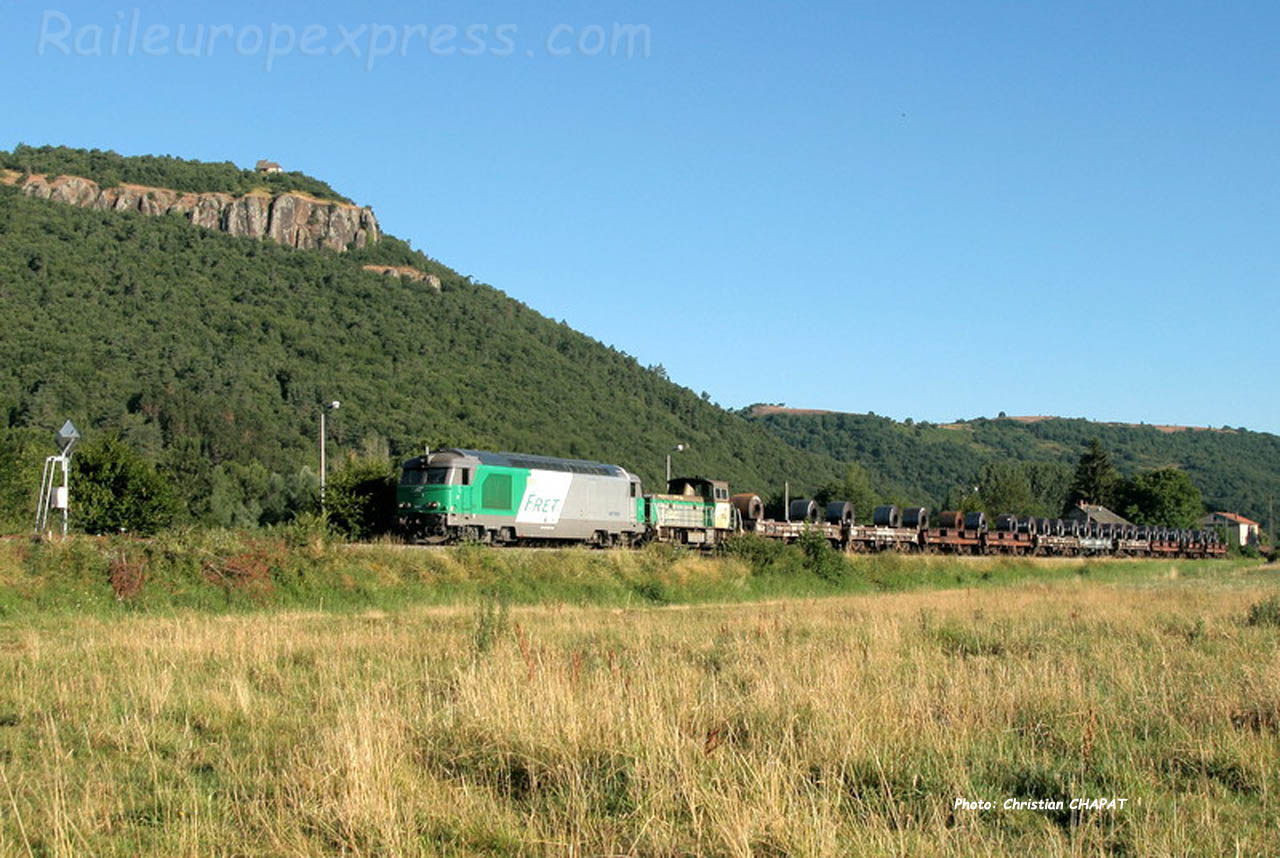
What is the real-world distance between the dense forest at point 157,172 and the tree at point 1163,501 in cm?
13370

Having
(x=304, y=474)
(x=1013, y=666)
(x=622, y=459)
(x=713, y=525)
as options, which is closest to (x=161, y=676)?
(x=1013, y=666)

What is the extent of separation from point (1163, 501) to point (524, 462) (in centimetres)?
13591

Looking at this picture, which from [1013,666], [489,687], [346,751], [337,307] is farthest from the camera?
[337,307]

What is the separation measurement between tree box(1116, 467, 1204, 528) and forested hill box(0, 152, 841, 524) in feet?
151

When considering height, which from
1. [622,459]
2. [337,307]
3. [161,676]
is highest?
[337,307]

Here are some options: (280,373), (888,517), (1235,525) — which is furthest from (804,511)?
(1235,525)

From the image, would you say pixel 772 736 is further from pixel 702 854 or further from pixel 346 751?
pixel 346 751

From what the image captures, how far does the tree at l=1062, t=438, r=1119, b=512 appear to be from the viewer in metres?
148

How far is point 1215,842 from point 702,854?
11.1 ft

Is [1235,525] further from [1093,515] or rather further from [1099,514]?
[1093,515]

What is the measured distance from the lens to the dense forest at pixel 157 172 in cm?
15962

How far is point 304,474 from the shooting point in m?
70.2

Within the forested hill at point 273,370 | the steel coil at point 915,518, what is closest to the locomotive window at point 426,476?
the forested hill at point 273,370

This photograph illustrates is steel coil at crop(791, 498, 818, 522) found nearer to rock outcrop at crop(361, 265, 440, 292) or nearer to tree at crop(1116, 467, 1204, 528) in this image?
rock outcrop at crop(361, 265, 440, 292)
